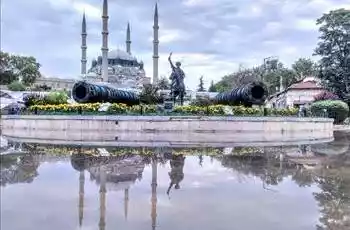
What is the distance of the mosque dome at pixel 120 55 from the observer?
293 ft

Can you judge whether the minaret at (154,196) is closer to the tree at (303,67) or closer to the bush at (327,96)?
the bush at (327,96)

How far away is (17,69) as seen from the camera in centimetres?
7912

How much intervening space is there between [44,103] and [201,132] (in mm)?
10281

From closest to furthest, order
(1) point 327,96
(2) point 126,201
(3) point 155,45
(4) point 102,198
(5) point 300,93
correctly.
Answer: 1. (2) point 126,201
2. (4) point 102,198
3. (1) point 327,96
4. (5) point 300,93
5. (3) point 155,45

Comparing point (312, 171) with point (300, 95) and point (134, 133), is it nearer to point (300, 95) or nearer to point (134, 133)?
point (134, 133)

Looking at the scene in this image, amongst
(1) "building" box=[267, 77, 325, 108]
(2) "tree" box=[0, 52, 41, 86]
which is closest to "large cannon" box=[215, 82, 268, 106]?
(1) "building" box=[267, 77, 325, 108]

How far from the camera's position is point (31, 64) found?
262 feet

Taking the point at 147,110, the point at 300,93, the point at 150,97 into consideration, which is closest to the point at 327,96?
the point at 300,93

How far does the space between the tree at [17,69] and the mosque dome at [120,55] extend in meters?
14.8

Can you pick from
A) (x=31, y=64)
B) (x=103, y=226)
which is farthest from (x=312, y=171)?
(x=31, y=64)

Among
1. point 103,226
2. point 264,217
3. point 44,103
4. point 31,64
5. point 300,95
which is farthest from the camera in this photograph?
point 31,64

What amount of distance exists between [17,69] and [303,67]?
45.3 meters

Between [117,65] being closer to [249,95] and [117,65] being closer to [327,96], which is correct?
[327,96]

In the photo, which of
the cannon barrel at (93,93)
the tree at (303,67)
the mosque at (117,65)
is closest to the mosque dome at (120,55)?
the mosque at (117,65)
